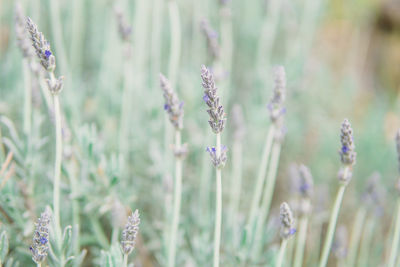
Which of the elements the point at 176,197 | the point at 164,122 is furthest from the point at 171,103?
the point at 164,122

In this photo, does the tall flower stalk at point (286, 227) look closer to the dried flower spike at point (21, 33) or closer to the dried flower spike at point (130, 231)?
the dried flower spike at point (130, 231)

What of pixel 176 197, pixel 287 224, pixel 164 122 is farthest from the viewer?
pixel 164 122

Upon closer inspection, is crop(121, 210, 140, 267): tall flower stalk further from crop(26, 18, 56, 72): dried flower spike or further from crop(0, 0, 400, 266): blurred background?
crop(26, 18, 56, 72): dried flower spike

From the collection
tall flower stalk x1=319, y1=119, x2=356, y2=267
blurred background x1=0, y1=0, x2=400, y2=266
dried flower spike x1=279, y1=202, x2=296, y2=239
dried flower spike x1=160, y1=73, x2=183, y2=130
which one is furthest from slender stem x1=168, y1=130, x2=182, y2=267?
tall flower stalk x1=319, y1=119, x2=356, y2=267

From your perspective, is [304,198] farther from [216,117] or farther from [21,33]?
[21,33]

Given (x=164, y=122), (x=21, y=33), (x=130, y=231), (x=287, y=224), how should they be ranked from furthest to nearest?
(x=164, y=122), (x=21, y=33), (x=287, y=224), (x=130, y=231)

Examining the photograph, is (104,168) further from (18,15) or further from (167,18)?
(167,18)

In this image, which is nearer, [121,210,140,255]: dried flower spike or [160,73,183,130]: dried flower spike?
[121,210,140,255]: dried flower spike

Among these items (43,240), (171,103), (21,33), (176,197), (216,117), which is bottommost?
(43,240)
